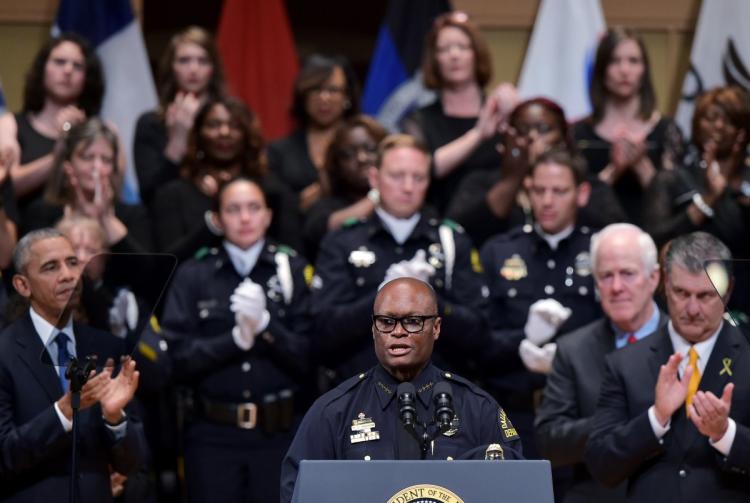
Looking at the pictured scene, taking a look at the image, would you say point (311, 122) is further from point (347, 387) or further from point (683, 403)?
point (347, 387)

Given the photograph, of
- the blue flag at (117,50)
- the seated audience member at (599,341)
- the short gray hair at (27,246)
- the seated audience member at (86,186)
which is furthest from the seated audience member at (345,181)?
the blue flag at (117,50)

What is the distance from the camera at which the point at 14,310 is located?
18.0ft

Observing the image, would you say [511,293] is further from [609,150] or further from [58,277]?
[58,277]

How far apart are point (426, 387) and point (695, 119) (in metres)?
3.11

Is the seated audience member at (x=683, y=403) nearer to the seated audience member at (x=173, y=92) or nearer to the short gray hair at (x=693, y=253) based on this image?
the short gray hair at (x=693, y=253)

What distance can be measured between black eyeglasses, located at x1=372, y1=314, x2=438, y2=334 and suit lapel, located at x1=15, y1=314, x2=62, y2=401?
153 cm

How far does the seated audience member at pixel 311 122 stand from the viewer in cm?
708

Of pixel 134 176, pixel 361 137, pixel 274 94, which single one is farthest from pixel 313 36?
pixel 361 137

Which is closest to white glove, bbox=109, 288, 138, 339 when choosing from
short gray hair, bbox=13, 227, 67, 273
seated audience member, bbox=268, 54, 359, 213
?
short gray hair, bbox=13, 227, 67, 273

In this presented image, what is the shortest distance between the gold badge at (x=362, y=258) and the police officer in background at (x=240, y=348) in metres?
0.27

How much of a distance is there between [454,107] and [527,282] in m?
1.28

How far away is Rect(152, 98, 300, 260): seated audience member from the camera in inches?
264

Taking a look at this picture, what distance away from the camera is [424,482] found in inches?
144

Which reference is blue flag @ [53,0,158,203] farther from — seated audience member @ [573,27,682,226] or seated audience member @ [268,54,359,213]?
seated audience member @ [573,27,682,226]
